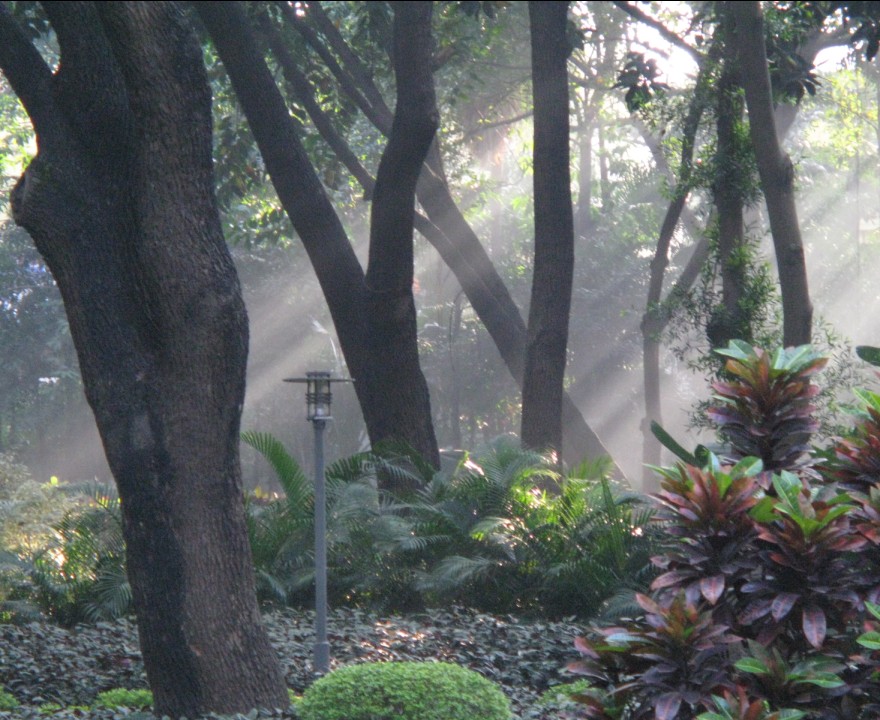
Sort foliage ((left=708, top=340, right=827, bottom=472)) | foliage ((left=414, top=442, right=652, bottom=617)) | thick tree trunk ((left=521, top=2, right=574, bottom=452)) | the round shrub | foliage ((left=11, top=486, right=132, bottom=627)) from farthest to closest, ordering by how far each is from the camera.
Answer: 1. thick tree trunk ((left=521, top=2, right=574, bottom=452))
2. foliage ((left=11, top=486, right=132, bottom=627))
3. foliage ((left=414, top=442, right=652, bottom=617))
4. the round shrub
5. foliage ((left=708, top=340, right=827, bottom=472))

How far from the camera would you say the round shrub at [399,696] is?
4531 millimetres

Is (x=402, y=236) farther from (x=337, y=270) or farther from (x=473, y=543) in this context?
(x=473, y=543)

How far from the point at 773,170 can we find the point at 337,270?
4.21 meters

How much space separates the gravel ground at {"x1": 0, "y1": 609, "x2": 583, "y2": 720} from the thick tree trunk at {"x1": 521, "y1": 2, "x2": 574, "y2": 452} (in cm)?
316

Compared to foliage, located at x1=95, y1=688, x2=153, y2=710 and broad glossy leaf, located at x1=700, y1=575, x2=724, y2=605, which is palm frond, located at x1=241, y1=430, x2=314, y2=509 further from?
broad glossy leaf, located at x1=700, y1=575, x2=724, y2=605

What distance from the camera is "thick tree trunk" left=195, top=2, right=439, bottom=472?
32.9 ft

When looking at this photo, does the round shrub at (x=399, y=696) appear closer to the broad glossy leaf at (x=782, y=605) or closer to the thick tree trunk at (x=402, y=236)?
the broad glossy leaf at (x=782, y=605)

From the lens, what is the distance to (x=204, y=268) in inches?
207

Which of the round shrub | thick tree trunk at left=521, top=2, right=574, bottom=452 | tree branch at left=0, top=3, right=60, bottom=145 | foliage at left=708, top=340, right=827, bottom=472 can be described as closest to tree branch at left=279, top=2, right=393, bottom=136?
thick tree trunk at left=521, top=2, right=574, bottom=452

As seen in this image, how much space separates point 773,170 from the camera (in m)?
8.67

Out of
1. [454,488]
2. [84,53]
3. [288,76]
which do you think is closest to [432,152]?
[288,76]

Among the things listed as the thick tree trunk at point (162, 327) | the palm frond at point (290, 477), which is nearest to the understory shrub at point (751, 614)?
the thick tree trunk at point (162, 327)

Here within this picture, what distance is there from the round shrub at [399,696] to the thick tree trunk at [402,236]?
5.51 metres

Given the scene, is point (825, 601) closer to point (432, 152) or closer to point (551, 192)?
point (551, 192)
